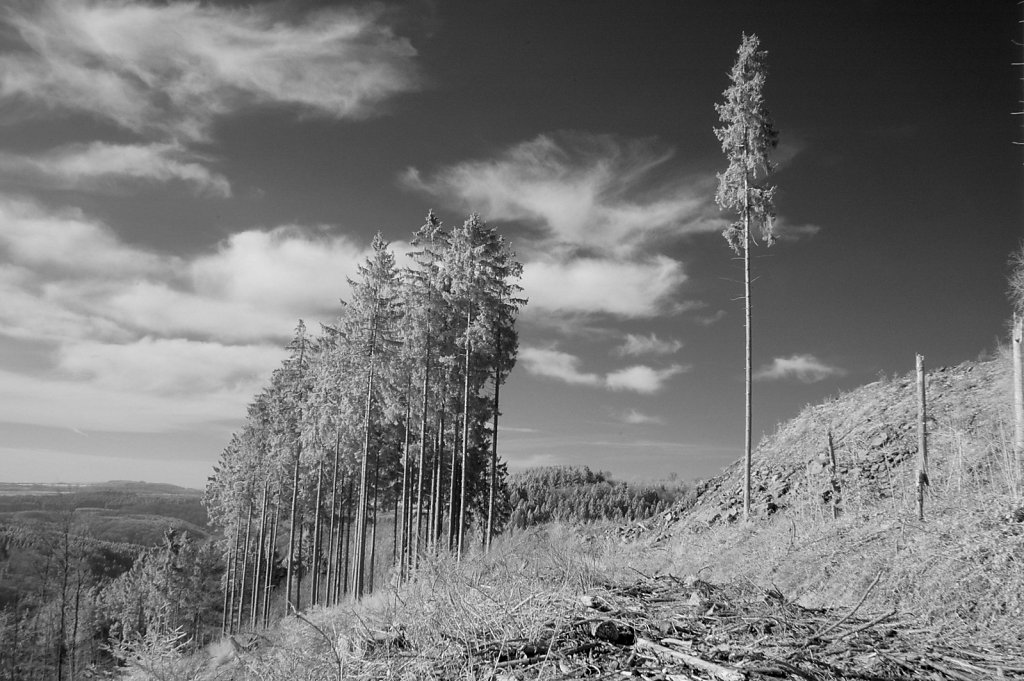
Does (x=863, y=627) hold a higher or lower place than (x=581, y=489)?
higher

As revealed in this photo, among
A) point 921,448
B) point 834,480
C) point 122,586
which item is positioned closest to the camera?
point 921,448

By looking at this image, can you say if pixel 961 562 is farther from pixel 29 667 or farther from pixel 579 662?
pixel 29 667

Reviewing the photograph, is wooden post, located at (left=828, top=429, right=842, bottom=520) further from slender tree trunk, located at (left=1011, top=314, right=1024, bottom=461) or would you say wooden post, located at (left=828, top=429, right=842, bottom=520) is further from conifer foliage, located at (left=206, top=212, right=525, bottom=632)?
conifer foliage, located at (left=206, top=212, right=525, bottom=632)

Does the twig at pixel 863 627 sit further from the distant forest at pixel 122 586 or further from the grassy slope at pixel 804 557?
the distant forest at pixel 122 586

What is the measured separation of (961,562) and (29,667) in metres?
50.9

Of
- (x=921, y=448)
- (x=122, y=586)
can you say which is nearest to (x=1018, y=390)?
(x=921, y=448)

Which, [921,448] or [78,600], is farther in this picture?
[78,600]

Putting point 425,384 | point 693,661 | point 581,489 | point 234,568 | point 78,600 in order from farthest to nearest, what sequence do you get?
point 581,489, point 234,568, point 78,600, point 425,384, point 693,661

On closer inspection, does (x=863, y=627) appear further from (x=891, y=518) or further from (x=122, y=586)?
(x=122, y=586)

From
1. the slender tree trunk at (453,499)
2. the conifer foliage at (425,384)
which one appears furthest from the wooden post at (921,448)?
the slender tree trunk at (453,499)

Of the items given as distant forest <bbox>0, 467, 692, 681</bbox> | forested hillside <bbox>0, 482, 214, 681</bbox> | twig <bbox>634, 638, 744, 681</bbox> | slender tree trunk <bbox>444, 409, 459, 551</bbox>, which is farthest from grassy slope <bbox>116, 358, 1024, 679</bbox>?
forested hillside <bbox>0, 482, 214, 681</bbox>

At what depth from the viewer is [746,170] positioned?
19.7m

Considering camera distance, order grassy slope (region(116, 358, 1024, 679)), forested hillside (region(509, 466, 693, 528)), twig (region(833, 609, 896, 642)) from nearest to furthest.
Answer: twig (region(833, 609, 896, 642)) → grassy slope (region(116, 358, 1024, 679)) → forested hillside (region(509, 466, 693, 528))

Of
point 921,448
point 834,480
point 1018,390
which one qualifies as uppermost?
point 1018,390
